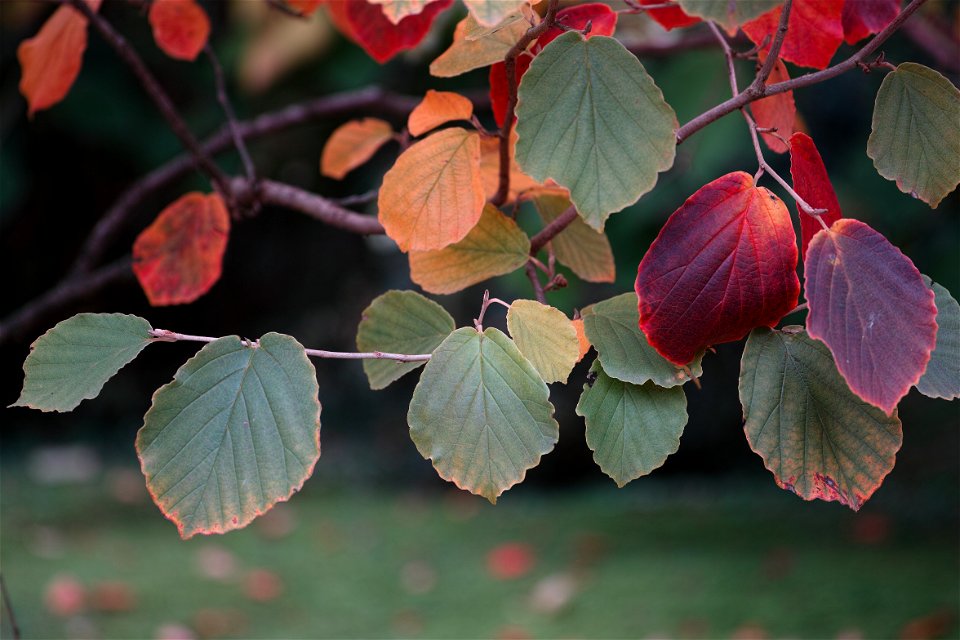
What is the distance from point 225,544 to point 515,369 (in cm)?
250

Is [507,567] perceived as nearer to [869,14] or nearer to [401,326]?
[401,326]

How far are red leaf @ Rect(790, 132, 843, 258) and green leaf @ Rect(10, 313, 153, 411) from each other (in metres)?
0.37

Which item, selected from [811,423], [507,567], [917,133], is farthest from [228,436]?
[507,567]

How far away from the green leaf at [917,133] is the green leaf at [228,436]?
351 millimetres

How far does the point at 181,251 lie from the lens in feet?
2.76

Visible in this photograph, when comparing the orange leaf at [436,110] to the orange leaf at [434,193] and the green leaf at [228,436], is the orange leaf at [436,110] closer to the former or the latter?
→ the orange leaf at [434,193]

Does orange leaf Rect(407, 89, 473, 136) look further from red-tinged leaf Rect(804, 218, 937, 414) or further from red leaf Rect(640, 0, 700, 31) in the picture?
red-tinged leaf Rect(804, 218, 937, 414)

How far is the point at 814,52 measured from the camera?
1.82 feet

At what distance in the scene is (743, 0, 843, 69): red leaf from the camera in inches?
21.3

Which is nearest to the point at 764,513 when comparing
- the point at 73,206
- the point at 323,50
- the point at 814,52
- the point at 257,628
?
the point at 257,628

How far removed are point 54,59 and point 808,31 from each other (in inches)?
27.3

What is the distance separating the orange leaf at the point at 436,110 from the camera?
0.60 metres

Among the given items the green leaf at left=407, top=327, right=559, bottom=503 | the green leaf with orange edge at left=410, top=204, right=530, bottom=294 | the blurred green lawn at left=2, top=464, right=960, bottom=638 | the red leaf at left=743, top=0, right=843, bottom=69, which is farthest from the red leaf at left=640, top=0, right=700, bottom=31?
the blurred green lawn at left=2, top=464, right=960, bottom=638

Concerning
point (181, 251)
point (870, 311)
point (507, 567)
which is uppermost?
point (870, 311)
